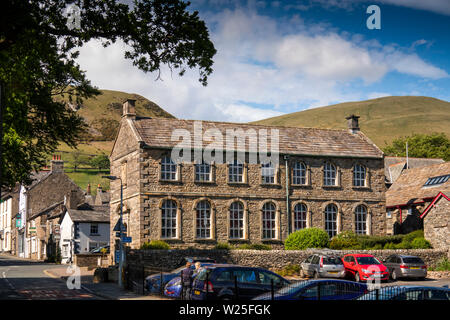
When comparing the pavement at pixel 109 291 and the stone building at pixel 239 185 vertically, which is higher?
the stone building at pixel 239 185

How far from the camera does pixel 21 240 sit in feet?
280

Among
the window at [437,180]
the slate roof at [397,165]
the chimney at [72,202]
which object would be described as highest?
the slate roof at [397,165]

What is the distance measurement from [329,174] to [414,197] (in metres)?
8.51

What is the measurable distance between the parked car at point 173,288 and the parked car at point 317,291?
6.66 meters

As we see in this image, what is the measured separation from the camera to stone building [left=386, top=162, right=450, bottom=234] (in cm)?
4803

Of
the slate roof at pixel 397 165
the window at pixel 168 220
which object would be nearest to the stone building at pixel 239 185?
the window at pixel 168 220

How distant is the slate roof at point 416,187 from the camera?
159ft

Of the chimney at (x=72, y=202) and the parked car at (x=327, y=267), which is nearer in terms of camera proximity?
the parked car at (x=327, y=267)

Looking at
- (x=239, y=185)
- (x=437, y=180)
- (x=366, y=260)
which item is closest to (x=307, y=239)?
(x=239, y=185)

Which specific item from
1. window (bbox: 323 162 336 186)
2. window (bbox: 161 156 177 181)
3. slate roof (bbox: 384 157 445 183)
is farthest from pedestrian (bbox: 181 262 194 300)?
slate roof (bbox: 384 157 445 183)

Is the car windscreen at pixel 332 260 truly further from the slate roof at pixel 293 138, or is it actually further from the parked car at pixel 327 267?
the slate roof at pixel 293 138

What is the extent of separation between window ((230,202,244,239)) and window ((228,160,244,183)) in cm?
190
